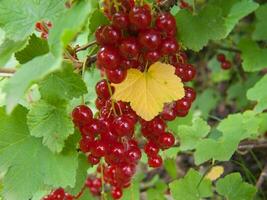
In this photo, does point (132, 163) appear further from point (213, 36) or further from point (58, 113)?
point (213, 36)

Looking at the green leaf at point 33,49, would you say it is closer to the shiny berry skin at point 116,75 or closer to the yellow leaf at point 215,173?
the shiny berry skin at point 116,75

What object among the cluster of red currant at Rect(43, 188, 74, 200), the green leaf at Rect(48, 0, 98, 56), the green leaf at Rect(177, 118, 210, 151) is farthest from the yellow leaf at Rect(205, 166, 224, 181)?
the green leaf at Rect(48, 0, 98, 56)

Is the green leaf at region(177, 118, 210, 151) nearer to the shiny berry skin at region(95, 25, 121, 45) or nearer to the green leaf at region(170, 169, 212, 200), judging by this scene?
the green leaf at region(170, 169, 212, 200)

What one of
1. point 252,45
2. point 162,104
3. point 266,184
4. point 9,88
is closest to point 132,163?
point 162,104

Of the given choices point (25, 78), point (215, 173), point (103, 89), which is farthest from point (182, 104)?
point (215, 173)

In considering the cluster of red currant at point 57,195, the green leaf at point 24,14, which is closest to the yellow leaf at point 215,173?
the cluster of red currant at point 57,195

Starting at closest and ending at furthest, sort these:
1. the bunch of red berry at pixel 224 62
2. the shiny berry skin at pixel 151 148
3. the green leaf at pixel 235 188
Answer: the shiny berry skin at pixel 151 148 → the green leaf at pixel 235 188 → the bunch of red berry at pixel 224 62
